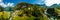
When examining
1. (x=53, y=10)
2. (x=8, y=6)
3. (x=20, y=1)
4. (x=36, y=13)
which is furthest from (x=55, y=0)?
(x=8, y=6)

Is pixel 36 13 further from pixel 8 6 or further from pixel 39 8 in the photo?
pixel 8 6

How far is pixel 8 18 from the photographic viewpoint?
0.97 m

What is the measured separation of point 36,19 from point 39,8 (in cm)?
11

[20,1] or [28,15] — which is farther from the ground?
[20,1]

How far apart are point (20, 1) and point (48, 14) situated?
0.92 feet

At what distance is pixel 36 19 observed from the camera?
95cm

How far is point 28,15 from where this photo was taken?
0.95 meters

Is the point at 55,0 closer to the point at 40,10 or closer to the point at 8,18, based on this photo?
the point at 40,10

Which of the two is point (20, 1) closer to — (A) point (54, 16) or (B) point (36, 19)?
(B) point (36, 19)

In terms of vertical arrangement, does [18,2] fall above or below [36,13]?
above

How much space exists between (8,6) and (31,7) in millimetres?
211

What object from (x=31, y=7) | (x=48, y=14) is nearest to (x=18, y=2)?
(x=31, y=7)

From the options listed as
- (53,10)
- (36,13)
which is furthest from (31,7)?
(53,10)

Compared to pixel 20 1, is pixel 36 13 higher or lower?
lower
